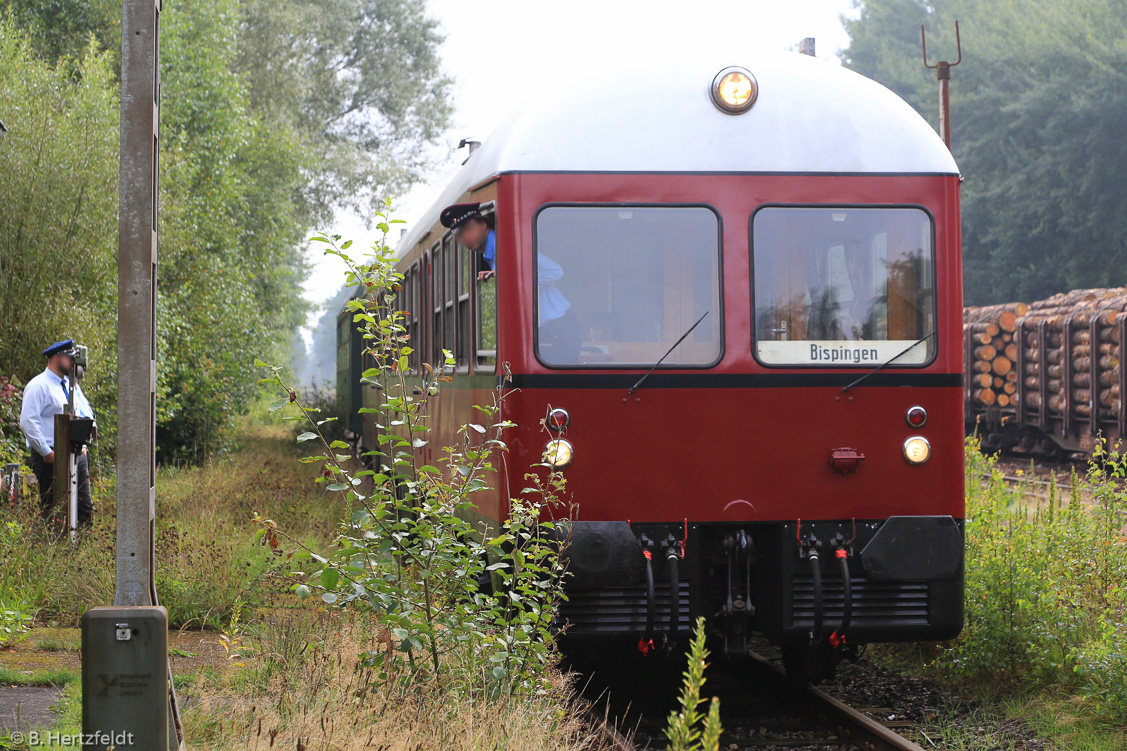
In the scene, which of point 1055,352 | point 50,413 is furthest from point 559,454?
point 1055,352

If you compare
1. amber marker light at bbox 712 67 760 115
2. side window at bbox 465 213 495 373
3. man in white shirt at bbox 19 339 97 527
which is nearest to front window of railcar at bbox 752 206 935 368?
amber marker light at bbox 712 67 760 115

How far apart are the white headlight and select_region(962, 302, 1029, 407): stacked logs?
18285 mm

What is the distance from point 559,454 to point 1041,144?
34.5 meters

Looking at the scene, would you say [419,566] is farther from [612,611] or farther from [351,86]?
[351,86]

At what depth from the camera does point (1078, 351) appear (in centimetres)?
1933

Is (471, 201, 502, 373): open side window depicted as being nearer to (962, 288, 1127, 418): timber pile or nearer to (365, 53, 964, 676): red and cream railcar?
(365, 53, 964, 676): red and cream railcar

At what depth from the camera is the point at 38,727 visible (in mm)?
4727

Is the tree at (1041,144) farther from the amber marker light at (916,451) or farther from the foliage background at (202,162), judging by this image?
the amber marker light at (916,451)

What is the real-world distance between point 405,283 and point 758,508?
5187 mm

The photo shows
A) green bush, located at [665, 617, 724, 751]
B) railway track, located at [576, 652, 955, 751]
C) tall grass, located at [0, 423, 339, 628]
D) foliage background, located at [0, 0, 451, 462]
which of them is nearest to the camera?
green bush, located at [665, 617, 724, 751]

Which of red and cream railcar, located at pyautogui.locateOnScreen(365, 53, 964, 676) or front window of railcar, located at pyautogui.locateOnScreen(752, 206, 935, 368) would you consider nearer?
red and cream railcar, located at pyautogui.locateOnScreen(365, 53, 964, 676)

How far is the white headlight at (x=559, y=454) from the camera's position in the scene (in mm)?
5344

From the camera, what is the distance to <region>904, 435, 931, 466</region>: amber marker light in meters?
A: 5.71

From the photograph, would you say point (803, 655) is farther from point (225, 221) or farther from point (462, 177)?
point (225, 221)
